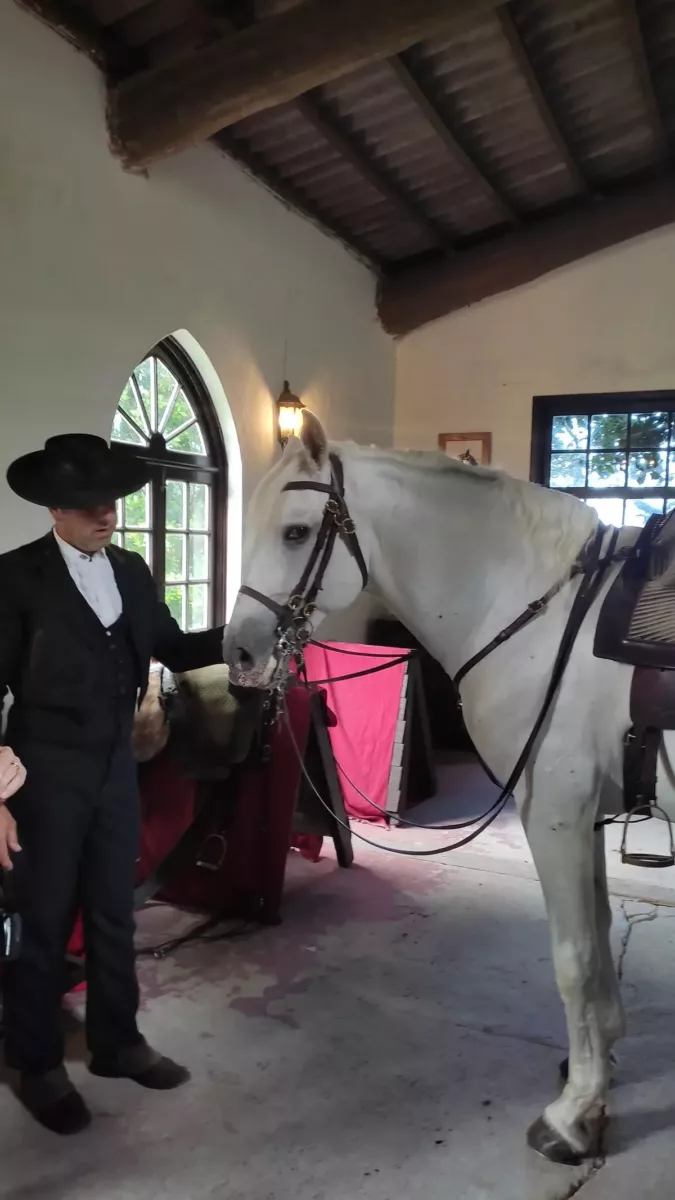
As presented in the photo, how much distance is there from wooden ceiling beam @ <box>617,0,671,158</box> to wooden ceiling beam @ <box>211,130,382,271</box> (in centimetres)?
184

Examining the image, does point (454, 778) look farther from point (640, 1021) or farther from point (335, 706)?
point (640, 1021)

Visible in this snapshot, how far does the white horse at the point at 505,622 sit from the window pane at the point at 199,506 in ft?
8.25

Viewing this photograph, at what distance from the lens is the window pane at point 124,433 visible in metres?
3.74

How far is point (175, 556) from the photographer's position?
14.0 ft

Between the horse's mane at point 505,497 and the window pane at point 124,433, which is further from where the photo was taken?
the window pane at point 124,433

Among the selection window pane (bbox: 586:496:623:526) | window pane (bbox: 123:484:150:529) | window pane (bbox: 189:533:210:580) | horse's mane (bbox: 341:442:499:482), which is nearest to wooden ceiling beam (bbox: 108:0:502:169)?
window pane (bbox: 123:484:150:529)

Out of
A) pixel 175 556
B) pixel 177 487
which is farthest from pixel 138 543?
pixel 177 487

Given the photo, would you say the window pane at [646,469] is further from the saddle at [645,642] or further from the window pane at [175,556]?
the saddle at [645,642]

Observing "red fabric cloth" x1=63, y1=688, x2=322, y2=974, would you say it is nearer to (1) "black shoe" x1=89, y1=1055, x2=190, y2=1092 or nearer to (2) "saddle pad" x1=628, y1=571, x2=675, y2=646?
(1) "black shoe" x1=89, y1=1055, x2=190, y2=1092

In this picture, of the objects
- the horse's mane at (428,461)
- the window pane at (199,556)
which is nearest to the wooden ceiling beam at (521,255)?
the window pane at (199,556)

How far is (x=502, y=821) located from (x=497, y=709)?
8.65ft

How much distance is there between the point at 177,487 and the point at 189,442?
27cm

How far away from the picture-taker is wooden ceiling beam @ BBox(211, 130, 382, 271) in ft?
13.8

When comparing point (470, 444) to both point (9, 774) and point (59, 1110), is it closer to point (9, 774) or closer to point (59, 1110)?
point (9, 774)
